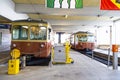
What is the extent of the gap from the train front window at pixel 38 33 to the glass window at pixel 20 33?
1.19 ft

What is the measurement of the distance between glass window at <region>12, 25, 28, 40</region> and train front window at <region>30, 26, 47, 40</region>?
0.36 meters

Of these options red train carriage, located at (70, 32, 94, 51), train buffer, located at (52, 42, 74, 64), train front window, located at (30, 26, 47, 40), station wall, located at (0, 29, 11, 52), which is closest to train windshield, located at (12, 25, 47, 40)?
train front window, located at (30, 26, 47, 40)

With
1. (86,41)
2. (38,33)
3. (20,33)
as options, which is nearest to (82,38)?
(86,41)

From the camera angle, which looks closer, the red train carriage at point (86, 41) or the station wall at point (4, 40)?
the red train carriage at point (86, 41)

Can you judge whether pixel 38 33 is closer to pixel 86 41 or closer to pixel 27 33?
pixel 27 33

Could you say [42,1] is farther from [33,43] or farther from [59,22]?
[59,22]

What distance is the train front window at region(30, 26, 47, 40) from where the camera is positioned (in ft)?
40.2

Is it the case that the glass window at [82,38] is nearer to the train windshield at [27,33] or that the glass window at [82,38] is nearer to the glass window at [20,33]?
the train windshield at [27,33]

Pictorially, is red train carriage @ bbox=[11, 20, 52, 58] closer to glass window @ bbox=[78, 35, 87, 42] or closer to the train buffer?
the train buffer

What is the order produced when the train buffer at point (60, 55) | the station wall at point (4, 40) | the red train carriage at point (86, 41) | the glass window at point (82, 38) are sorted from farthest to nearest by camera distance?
the station wall at point (4, 40) < the glass window at point (82, 38) < the red train carriage at point (86, 41) < the train buffer at point (60, 55)

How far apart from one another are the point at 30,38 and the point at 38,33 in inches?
22.7

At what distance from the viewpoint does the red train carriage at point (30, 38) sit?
12125 mm

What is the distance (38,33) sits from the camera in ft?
40.4

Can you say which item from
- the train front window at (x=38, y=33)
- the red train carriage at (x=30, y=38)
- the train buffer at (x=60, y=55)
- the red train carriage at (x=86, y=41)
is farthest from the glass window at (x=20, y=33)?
the red train carriage at (x=86, y=41)
